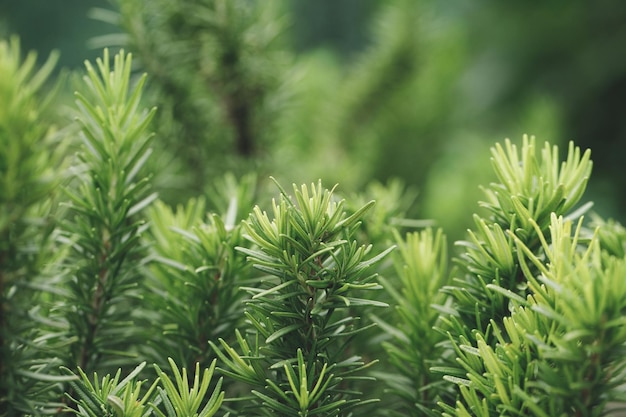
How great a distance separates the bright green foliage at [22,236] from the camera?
22 cm

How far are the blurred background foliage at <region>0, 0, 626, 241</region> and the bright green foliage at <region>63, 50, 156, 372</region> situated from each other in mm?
116

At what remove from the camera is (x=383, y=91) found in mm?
646

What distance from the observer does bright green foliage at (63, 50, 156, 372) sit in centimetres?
27

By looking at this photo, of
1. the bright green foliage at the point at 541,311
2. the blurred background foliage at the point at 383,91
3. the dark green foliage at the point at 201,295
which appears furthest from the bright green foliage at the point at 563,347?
the blurred background foliage at the point at 383,91

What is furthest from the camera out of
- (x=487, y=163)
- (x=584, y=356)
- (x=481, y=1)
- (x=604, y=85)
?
(x=481, y=1)

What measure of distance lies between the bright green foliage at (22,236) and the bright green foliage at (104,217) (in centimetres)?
2

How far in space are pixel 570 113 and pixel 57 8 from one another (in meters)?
1.29

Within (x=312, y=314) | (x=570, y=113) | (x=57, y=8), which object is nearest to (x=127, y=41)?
(x=312, y=314)

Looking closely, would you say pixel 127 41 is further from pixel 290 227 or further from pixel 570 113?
pixel 570 113

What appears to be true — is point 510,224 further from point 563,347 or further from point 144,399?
point 144,399

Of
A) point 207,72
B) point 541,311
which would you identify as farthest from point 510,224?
point 207,72

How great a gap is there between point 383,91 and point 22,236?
48cm

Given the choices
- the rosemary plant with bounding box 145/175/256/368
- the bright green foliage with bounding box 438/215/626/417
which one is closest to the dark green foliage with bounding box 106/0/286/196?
the rosemary plant with bounding box 145/175/256/368

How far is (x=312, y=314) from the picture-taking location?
0.23 m
